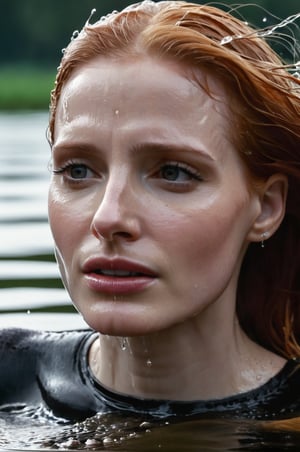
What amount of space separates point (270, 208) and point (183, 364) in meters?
0.52

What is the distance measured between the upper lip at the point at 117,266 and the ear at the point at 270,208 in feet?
1.49

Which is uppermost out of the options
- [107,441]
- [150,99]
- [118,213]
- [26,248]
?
[26,248]

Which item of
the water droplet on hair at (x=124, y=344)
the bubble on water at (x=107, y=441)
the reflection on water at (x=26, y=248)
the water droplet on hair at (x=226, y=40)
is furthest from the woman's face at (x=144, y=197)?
the reflection on water at (x=26, y=248)

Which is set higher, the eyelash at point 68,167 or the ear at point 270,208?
the eyelash at point 68,167

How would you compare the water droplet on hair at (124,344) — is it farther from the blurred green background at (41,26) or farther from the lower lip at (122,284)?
the blurred green background at (41,26)

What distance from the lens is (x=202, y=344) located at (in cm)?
412

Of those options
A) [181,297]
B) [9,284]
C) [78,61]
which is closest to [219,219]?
[181,297]

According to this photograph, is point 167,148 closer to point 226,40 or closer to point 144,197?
point 144,197

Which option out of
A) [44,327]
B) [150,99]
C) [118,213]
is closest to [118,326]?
[118,213]

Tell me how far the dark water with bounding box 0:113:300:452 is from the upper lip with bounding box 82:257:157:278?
51 cm

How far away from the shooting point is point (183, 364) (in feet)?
13.5

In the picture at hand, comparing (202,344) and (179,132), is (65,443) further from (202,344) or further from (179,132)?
(179,132)

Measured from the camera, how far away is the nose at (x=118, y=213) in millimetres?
3678

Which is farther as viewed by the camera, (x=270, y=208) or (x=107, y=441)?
(x=270, y=208)
